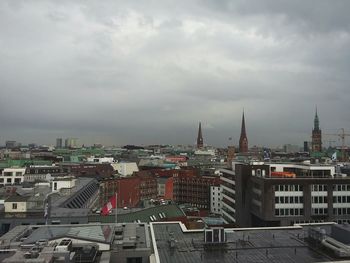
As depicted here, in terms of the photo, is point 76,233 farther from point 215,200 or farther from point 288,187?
point 215,200

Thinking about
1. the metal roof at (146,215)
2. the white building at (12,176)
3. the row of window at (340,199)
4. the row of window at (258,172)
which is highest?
the row of window at (258,172)

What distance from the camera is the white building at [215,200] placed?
6058 inches

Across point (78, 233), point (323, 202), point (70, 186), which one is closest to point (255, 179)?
point (323, 202)

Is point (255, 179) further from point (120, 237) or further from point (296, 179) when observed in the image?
point (120, 237)

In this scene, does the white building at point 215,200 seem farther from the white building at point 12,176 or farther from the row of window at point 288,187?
the row of window at point 288,187

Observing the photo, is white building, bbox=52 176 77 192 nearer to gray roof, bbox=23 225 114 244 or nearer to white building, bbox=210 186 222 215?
gray roof, bbox=23 225 114 244

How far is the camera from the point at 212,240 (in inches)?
1638

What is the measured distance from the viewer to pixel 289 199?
269ft

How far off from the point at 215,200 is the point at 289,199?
75.1 meters

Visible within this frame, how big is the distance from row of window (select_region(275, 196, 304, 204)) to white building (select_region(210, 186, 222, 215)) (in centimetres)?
7186

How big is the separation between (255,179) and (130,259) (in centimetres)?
5476

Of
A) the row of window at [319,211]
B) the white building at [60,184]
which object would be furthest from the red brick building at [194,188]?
the white building at [60,184]

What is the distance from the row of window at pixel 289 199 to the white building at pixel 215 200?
236ft

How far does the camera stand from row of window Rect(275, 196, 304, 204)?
8131 cm
